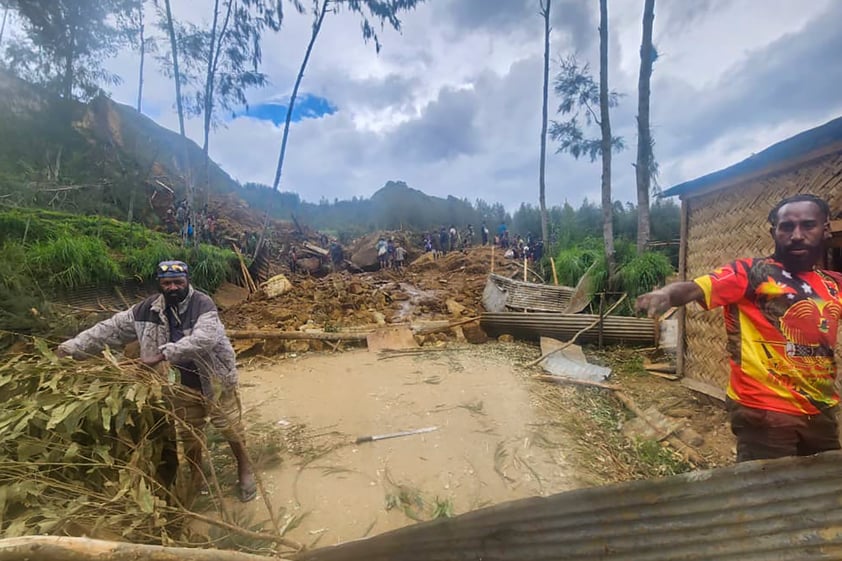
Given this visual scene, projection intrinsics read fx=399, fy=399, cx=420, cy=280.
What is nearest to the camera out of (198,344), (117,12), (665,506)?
(665,506)

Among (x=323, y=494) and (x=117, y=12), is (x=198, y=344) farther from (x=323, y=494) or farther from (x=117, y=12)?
(x=117, y=12)

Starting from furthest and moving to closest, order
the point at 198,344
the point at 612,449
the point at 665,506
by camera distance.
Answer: the point at 612,449 < the point at 198,344 < the point at 665,506

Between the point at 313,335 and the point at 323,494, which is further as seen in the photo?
the point at 313,335

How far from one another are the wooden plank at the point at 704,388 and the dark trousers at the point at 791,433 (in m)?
2.69

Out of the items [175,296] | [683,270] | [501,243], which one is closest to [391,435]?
[175,296]

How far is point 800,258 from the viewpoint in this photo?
1.58 m

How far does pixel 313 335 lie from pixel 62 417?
19.2 feet

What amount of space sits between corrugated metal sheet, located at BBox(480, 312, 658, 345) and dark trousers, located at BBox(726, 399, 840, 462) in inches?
195

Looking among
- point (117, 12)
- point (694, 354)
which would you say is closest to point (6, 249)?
point (694, 354)

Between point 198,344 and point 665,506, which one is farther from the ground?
point 198,344

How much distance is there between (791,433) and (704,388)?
3064 millimetres

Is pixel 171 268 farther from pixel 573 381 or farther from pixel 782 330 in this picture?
pixel 573 381

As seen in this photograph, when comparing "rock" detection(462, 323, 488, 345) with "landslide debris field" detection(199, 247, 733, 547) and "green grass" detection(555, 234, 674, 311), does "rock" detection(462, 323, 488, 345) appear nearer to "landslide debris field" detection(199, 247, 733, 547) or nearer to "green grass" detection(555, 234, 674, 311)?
"landslide debris field" detection(199, 247, 733, 547)

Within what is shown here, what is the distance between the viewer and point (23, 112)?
17922mm
